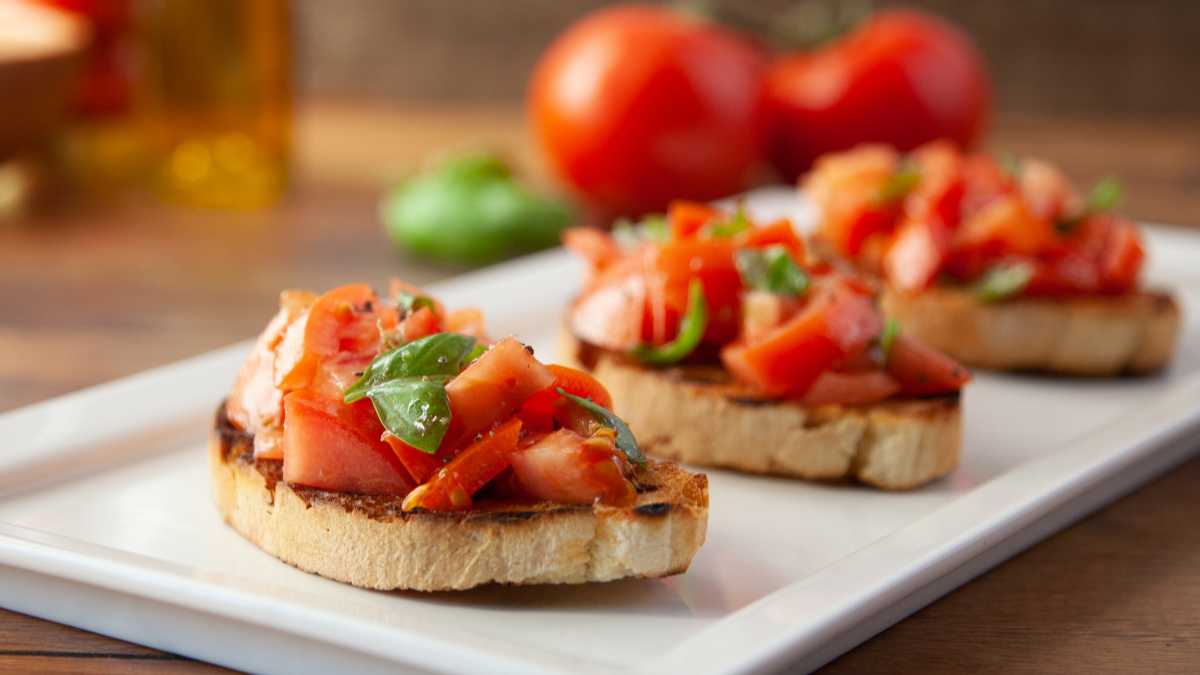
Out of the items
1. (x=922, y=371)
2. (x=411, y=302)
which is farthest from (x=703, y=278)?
(x=411, y=302)

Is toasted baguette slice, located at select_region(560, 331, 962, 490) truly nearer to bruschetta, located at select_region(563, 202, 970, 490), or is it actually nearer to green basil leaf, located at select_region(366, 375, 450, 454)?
bruschetta, located at select_region(563, 202, 970, 490)

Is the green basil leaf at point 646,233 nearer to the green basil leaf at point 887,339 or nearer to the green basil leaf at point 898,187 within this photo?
the green basil leaf at point 887,339

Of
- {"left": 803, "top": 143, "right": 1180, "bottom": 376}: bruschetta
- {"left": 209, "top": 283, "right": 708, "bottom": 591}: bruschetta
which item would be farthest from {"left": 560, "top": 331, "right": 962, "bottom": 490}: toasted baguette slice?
{"left": 803, "top": 143, "right": 1180, "bottom": 376}: bruschetta

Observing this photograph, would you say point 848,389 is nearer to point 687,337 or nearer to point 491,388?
point 687,337

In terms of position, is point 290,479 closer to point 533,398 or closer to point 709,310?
point 533,398

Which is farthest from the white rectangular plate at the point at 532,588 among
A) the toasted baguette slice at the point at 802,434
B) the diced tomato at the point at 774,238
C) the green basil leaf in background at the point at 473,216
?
the green basil leaf in background at the point at 473,216
